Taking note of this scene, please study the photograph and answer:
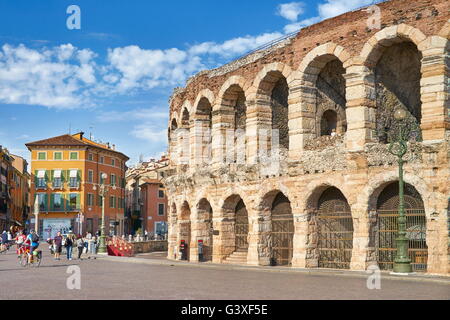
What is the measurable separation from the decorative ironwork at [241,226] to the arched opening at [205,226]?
93.7 inches

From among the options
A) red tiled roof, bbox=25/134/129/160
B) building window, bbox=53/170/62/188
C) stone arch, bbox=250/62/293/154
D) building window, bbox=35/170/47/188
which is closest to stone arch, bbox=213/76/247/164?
stone arch, bbox=250/62/293/154

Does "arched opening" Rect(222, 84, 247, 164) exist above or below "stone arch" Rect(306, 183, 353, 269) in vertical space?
above

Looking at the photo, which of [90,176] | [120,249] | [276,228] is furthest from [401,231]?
[90,176]

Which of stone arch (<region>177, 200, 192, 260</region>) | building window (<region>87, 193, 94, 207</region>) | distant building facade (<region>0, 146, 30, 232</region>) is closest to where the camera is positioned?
stone arch (<region>177, 200, 192, 260</region>)

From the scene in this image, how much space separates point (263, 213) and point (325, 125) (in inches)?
204

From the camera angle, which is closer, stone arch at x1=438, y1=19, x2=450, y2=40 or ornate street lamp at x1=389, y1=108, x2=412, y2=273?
ornate street lamp at x1=389, y1=108, x2=412, y2=273

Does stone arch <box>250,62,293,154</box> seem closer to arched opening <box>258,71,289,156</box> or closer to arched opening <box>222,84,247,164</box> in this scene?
arched opening <box>258,71,289,156</box>

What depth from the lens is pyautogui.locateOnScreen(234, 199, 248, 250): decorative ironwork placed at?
99.1ft

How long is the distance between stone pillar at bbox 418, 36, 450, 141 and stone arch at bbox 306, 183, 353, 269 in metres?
4.85

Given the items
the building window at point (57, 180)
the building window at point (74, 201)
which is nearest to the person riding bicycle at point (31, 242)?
the building window at point (74, 201)

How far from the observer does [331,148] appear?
80.7 ft

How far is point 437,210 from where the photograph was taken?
834 inches

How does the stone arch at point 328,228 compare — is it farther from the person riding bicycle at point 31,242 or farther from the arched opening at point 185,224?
the person riding bicycle at point 31,242

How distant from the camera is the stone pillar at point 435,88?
21.5 meters
